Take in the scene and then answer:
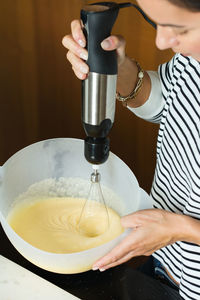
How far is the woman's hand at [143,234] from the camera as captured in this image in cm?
91

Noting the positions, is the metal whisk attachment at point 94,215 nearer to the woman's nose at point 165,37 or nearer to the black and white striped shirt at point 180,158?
the black and white striped shirt at point 180,158

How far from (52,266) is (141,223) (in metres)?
0.21

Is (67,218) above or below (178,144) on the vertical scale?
below

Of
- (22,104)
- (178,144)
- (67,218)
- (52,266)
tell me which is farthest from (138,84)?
(22,104)

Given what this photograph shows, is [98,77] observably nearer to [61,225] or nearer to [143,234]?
[143,234]

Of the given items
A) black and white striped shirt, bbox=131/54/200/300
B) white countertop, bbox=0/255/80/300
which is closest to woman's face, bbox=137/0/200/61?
black and white striped shirt, bbox=131/54/200/300

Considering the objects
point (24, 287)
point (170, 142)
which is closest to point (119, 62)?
→ point (170, 142)

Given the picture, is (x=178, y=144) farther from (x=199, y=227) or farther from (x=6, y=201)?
(x=6, y=201)

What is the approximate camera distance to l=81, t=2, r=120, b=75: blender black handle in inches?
29.5

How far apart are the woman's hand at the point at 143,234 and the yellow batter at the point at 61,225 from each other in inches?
4.1

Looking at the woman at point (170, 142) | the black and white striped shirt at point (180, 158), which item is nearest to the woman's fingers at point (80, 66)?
the woman at point (170, 142)

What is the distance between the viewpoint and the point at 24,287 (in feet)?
3.13

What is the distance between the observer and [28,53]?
167cm

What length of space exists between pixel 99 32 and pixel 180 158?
0.42 meters
